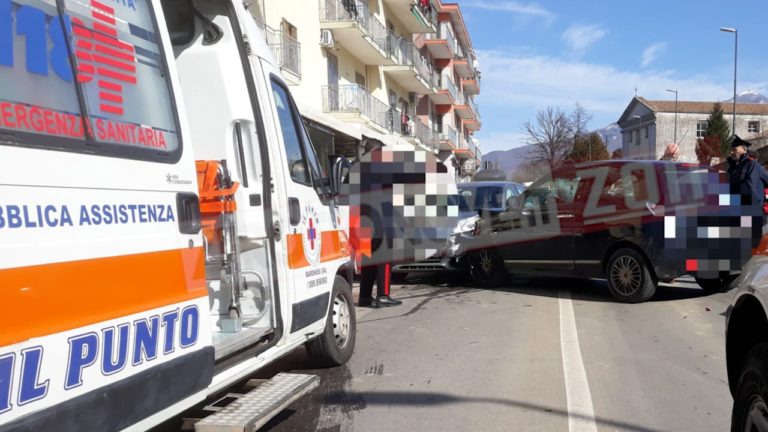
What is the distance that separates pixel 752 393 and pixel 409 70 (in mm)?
29249

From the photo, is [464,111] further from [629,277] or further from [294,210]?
[294,210]

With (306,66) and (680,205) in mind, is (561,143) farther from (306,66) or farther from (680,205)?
(680,205)

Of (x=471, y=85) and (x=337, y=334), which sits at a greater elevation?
(x=471, y=85)

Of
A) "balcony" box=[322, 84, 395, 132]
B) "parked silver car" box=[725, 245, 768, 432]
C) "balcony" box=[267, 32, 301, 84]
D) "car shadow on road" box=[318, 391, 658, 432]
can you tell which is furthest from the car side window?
"balcony" box=[322, 84, 395, 132]

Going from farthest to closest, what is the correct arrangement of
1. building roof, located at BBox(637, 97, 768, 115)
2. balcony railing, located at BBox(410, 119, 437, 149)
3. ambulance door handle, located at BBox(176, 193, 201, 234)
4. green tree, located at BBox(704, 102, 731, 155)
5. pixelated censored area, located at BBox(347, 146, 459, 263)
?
building roof, located at BBox(637, 97, 768, 115)
green tree, located at BBox(704, 102, 731, 155)
balcony railing, located at BBox(410, 119, 437, 149)
pixelated censored area, located at BBox(347, 146, 459, 263)
ambulance door handle, located at BBox(176, 193, 201, 234)

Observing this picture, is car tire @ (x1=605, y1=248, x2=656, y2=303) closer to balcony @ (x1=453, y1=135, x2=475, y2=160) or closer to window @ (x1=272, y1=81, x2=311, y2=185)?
window @ (x1=272, y1=81, x2=311, y2=185)

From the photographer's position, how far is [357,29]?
22.7 meters

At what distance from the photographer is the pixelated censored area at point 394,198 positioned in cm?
766

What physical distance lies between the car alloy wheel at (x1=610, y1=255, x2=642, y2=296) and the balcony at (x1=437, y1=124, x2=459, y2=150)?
3630cm

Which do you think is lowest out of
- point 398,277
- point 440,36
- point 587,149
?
point 398,277

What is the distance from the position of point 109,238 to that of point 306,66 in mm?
19112

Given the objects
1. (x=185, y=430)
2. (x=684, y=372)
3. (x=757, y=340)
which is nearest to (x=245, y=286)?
(x=185, y=430)

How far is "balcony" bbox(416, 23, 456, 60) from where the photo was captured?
132 feet

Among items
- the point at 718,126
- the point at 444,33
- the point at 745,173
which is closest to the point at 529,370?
the point at 745,173
